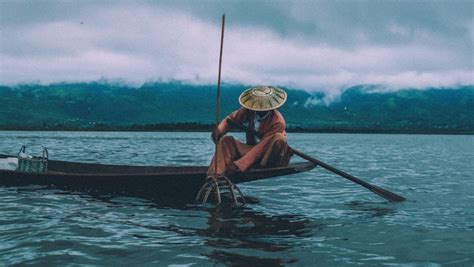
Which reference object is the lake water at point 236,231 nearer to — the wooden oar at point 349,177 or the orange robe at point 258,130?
the wooden oar at point 349,177

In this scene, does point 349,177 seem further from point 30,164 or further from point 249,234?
point 30,164

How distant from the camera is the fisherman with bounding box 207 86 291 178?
468 inches

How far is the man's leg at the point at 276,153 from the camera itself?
1189 centimetres

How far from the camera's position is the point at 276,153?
1202 centimetres

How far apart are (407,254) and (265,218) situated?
3809mm

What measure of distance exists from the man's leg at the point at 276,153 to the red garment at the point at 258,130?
0.33 feet

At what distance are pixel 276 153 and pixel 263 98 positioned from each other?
1.26 metres

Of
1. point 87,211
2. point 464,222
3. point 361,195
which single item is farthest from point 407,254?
point 361,195

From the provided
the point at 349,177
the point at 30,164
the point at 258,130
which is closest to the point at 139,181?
the point at 258,130

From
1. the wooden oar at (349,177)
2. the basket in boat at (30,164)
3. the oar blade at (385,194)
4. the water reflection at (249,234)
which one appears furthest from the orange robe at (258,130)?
the basket in boat at (30,164)

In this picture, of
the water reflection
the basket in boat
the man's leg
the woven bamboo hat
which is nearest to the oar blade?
the water reflection

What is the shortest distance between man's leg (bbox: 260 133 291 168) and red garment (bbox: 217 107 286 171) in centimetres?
10

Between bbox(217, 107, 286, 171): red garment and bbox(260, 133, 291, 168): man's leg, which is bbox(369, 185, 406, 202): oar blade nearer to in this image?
bbox(260, 133, 291, 168): man's leg

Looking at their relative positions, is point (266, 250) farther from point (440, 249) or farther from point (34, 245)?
point (34, 245)
